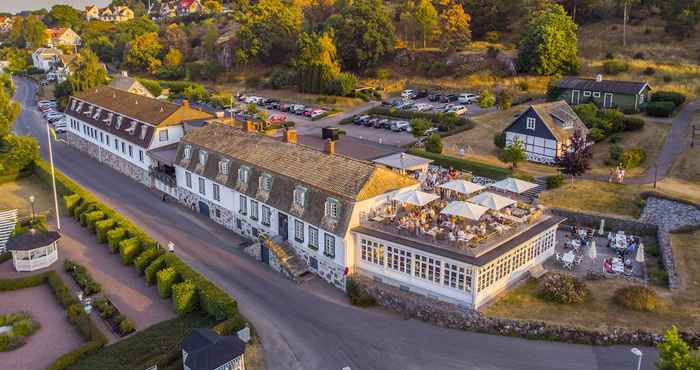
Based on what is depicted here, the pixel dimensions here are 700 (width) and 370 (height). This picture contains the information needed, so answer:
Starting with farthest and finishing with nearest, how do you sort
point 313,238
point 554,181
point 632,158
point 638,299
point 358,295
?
point 632,158
point 554,181
point 313,238
point 358,295
point 638,299

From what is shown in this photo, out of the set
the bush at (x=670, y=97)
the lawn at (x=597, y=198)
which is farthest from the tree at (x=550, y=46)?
the lawn at (x=597, y=198)

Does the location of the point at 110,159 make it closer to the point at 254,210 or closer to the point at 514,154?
the point at 254,210

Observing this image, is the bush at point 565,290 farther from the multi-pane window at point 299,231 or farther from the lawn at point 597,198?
the multi-pane window at point 299,231

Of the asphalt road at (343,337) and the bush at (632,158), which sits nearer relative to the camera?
the asphalt road at (343,337)

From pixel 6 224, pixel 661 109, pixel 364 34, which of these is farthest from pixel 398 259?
pixel 364 34

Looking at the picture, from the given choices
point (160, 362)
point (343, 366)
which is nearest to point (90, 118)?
point (160, 362)

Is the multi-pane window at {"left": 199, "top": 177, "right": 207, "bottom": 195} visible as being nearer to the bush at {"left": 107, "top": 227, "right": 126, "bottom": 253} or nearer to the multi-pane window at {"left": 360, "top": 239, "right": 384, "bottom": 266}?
the bush at {"left": 107, "top": 227, "right": 126, "bottom": 253}

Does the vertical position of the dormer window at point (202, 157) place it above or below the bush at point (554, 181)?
above
